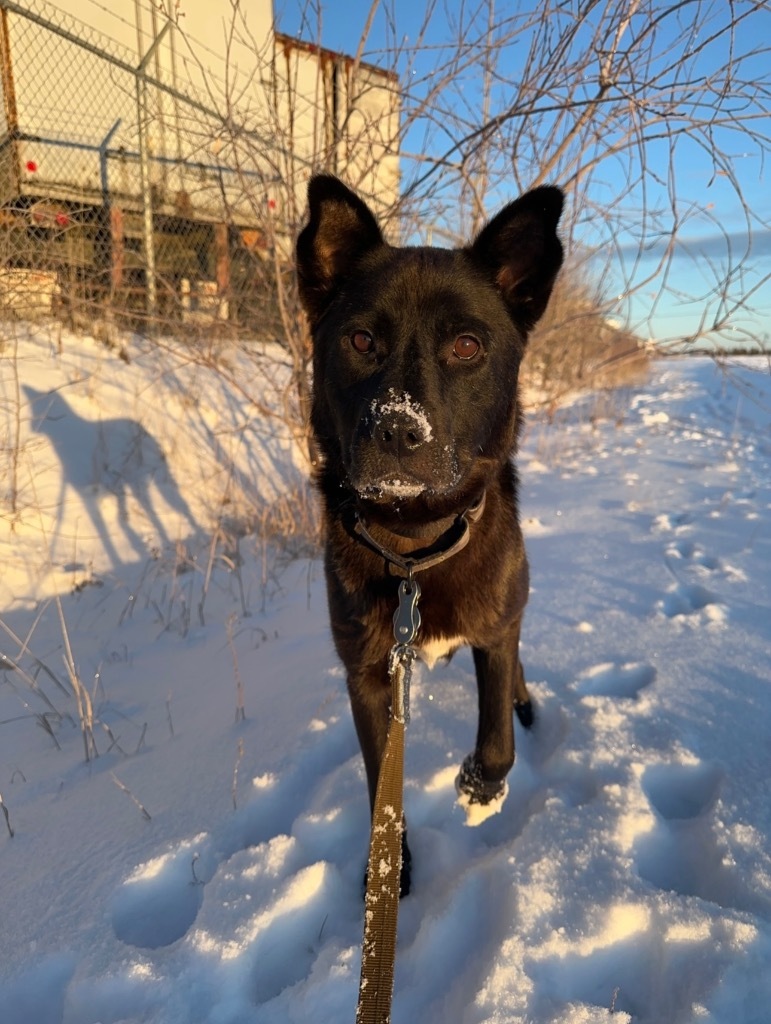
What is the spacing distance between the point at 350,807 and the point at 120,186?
25.7 ft

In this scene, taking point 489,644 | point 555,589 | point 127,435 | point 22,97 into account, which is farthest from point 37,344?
point 489,644

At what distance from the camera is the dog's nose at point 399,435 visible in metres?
1.28

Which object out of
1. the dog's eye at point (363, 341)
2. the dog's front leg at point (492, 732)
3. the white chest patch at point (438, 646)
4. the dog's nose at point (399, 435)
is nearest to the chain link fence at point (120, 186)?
the dog's eye at point (363, 341)

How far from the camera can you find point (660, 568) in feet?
10.3

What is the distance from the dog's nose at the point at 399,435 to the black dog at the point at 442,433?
88 millimetres

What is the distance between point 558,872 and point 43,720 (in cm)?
177

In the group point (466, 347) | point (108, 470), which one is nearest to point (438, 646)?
point (466, 347)

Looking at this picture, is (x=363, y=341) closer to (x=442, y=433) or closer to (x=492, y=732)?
(x=442, y=433)

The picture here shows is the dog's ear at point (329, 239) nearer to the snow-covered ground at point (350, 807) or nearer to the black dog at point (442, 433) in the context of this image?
the black dog at point (442, 433)

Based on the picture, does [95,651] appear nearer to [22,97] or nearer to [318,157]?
[318,157]

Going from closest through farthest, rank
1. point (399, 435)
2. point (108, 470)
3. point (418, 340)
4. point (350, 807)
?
point (399, 435)
point (418, 340)
point (350, 807)
point (108, 470)

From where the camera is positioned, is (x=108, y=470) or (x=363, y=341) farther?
(x=108, y=470)

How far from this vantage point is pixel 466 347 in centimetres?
155

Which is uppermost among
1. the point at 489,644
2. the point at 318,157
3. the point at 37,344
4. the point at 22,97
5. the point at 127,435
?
the point at 22,97
